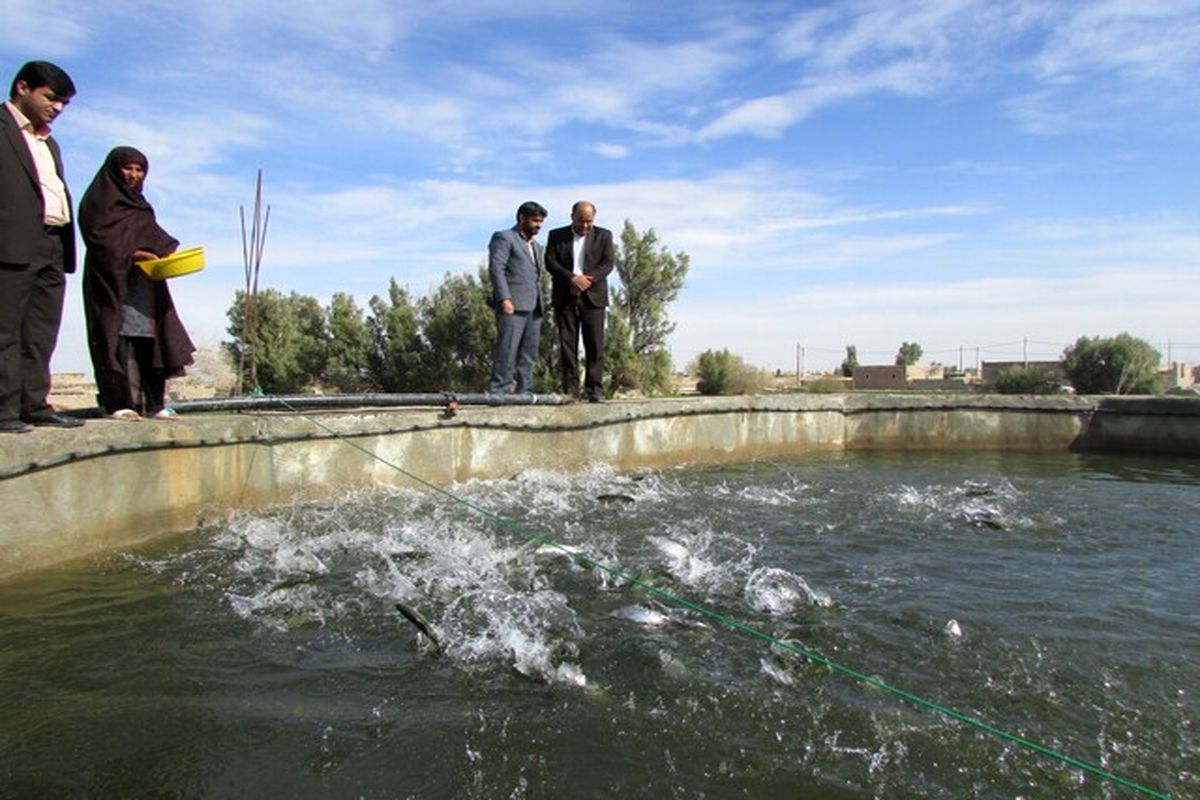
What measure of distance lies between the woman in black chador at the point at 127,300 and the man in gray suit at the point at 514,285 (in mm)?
2897

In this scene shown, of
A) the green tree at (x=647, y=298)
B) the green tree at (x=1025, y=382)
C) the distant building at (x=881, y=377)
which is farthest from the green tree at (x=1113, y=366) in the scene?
the green tree at (x=647, y=298)

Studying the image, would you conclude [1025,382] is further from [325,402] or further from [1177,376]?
[325,402]

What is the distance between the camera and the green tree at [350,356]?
107 ft

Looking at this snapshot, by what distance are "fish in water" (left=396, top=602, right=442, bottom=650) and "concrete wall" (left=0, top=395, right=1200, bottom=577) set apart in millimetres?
2140

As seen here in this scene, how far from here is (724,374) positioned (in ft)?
123

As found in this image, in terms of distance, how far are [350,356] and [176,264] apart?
2860cm

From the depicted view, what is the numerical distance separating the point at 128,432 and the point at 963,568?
4715mm

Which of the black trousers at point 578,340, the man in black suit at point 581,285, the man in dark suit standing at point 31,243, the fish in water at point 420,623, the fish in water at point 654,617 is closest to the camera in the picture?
the fish in water at point 420,623

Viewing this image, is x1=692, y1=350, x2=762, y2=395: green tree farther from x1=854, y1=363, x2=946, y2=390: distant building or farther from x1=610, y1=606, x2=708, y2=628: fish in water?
x1=610, y1=606, x2=708, y2=628: fish in water

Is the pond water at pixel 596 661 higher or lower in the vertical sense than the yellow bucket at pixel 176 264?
lower

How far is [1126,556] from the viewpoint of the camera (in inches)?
181

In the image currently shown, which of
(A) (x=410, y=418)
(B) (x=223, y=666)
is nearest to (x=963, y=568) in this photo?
(B) (x=223, y=666)

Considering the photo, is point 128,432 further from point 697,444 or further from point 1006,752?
point 697,444

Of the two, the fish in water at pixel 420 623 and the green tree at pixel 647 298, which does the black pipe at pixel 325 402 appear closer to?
the fish in water at pixel 420 623
